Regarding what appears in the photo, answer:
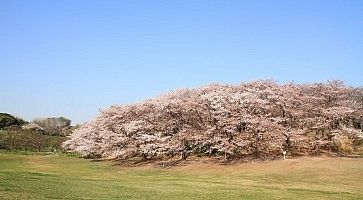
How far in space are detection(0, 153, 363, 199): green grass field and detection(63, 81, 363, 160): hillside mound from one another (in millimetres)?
4349

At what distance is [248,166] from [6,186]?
23485 millimetres

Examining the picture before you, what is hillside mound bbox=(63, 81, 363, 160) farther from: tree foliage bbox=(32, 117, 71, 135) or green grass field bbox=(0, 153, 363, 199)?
tree foliage bbox=(32, 117, 71, 135)

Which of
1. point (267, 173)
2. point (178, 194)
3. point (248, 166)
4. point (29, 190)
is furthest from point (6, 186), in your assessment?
point (248, 166)

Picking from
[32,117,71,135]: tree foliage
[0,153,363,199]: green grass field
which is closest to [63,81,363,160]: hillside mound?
[0,153,363,199]: green grass field

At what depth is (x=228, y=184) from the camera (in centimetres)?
2873

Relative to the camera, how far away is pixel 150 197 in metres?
21.0

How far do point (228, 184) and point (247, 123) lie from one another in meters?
16.2

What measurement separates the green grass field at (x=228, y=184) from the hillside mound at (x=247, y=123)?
4.35m

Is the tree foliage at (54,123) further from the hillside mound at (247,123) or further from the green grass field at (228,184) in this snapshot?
the green grass field at (228,184)

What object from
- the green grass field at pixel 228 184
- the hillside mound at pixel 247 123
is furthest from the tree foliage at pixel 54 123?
the green grass field at pixel 228 184

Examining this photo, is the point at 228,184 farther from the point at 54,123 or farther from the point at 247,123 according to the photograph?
the point at 54,123

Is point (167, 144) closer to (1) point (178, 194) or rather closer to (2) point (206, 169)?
(2) point (206, 169)

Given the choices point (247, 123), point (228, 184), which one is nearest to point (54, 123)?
point (247, 123)

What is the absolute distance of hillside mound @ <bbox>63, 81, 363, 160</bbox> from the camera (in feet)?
144
